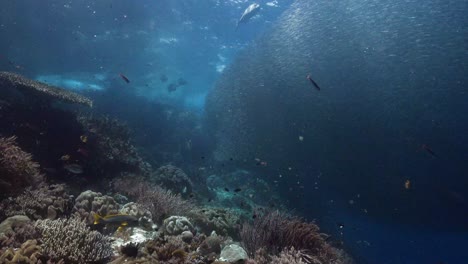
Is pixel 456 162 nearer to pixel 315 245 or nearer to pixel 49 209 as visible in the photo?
pixel 315 245

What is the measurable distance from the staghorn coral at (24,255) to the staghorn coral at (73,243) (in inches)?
4.8

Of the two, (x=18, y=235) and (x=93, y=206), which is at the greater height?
(x=18, y=235)

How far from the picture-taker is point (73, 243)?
5.02 metres

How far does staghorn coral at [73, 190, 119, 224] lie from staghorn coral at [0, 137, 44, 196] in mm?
1483

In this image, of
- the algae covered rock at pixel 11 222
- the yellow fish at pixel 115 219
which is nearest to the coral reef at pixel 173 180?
the yellow fish at pixel 115 219

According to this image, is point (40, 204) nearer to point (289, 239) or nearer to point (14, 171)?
point (14, 171)

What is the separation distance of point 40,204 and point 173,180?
8471mm

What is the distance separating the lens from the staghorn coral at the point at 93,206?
7082mm

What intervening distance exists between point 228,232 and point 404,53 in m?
16.7

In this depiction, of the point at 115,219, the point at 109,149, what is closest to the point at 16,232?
the point at 115,219

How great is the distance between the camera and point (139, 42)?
110 feet

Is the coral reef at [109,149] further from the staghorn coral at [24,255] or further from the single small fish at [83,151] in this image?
the staghorn coral at [24,255]

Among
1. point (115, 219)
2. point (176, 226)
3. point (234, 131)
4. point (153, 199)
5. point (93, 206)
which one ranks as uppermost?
point (115, 219)

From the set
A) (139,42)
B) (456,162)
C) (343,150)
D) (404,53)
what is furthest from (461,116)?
(139,42)
